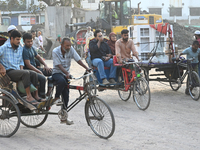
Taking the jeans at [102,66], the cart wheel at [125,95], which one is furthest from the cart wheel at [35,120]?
the cart wheel at [125,95]

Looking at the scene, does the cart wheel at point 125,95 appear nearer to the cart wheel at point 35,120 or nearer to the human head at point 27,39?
the cart wheel at point 35,120

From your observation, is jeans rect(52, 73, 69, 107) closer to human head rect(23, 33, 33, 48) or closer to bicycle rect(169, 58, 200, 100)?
human head rect(23, 33, 33, 48)

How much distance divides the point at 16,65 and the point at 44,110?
89 cm

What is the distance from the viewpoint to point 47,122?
6.64 meters

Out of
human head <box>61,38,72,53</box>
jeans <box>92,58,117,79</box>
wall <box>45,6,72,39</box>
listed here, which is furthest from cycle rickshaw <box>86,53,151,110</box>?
wall <box>45,6,72,39</box>

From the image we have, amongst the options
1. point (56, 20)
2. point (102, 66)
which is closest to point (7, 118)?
point (102, 66)

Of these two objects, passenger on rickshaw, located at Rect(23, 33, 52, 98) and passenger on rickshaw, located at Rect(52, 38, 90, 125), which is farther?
passenger on rickshaw, located at Rect(23, 33, 52, 98)

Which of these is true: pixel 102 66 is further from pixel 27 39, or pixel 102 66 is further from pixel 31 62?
pixel 27 39

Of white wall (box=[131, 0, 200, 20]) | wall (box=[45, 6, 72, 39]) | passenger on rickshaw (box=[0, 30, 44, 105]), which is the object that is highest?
white wall (box=[131, 0, 200, 20])

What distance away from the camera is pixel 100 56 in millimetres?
8906

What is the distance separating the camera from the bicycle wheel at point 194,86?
28.2 ft

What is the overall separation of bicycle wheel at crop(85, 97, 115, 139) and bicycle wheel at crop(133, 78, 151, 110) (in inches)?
90.4

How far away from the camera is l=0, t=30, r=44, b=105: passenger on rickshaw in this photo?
5.62 metres

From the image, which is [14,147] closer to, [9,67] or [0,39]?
[9,67]
